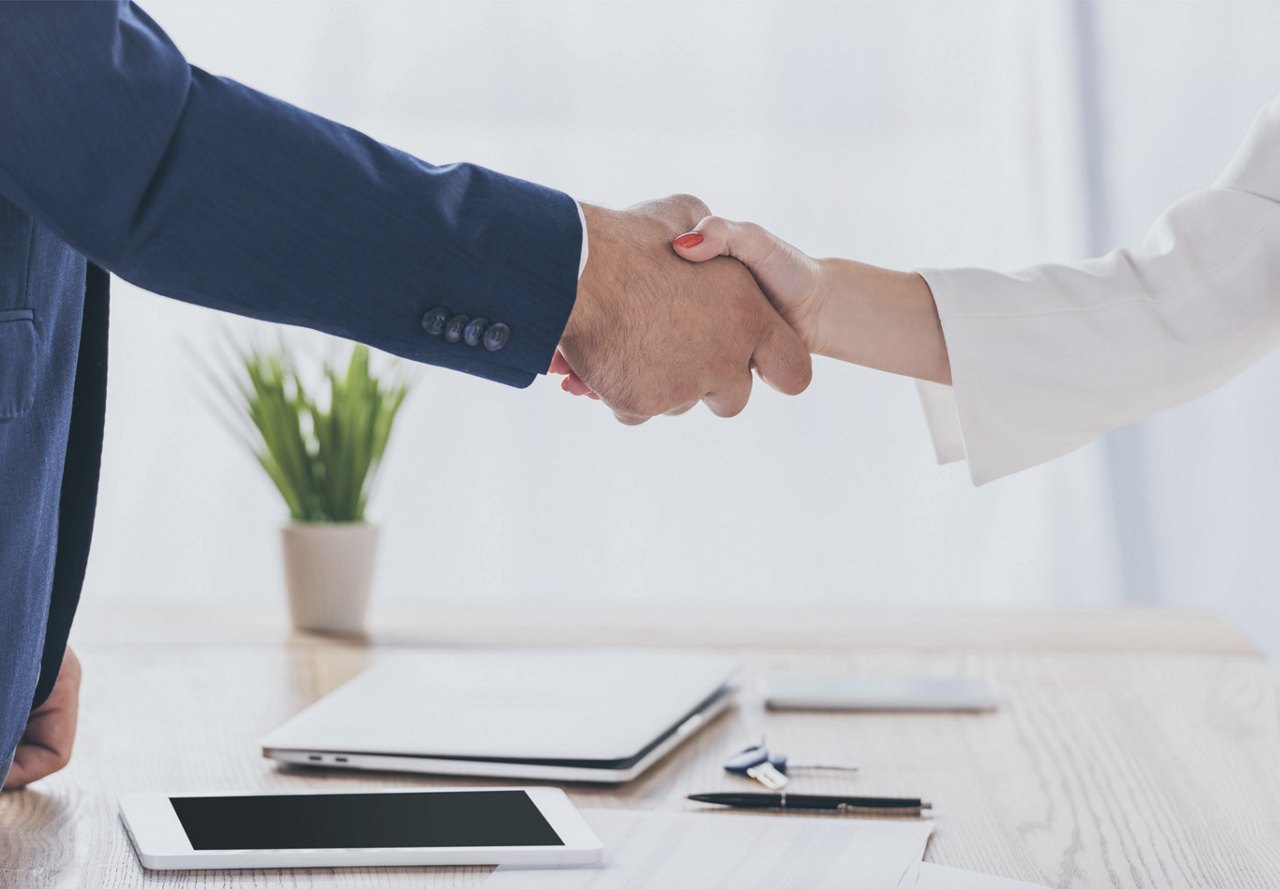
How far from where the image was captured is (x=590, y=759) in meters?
0.97

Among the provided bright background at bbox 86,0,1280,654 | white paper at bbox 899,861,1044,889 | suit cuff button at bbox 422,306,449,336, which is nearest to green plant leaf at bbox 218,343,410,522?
suit cuff button at bbox 422,306,449,336

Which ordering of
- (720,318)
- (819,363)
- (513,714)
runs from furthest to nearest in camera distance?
(819,363) < (720,318) < (513,714)

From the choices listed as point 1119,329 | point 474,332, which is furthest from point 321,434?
point 1119,329

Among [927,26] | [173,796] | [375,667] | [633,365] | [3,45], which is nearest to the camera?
[3,45]

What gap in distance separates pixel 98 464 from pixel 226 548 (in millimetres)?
1935

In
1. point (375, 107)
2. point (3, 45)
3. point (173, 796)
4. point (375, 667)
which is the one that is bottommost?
point (173, 796)

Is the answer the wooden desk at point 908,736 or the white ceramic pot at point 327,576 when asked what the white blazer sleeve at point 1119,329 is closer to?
the wooden desk at point 908,736

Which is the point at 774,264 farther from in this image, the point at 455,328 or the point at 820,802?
the point at 820,802

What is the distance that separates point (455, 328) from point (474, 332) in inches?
0.6

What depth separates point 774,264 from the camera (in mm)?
1238

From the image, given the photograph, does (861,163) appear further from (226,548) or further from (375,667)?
(375,667)

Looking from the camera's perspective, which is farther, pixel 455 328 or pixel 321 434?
pixel 321 434

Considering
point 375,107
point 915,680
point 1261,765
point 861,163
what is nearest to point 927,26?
point 861,163

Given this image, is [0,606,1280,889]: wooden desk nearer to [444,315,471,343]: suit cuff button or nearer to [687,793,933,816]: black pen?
[687,793,933,816]: black pen
